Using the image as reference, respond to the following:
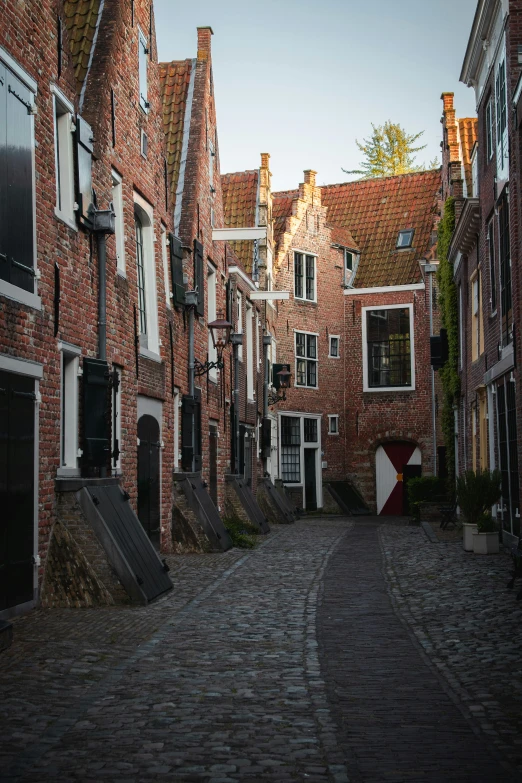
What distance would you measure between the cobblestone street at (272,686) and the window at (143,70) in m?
7.84

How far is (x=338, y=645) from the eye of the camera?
8289 mm

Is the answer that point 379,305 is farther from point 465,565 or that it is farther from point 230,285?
point 465,565

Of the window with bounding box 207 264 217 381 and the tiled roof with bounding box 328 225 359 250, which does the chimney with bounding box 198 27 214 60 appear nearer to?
the window with bounding box 207 264 217 381

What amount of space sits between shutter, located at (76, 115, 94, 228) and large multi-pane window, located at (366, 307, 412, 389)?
22.7 meters

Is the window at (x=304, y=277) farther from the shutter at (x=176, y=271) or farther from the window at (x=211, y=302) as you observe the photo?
the shutter at (x=176, y=271)

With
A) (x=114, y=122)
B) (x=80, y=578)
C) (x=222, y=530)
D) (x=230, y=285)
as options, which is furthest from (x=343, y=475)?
(x=80, y=578)

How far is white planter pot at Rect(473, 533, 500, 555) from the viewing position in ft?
53.3

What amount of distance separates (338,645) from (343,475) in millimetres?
26065

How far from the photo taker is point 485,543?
53.3ft

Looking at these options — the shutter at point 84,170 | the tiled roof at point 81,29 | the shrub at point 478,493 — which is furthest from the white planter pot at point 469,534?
the tiled roof at point 81,29

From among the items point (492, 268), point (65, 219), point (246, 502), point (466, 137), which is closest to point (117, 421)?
point (65, 219)

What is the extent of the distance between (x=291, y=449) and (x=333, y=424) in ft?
8.20

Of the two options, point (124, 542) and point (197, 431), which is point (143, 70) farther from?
point (124, 542)

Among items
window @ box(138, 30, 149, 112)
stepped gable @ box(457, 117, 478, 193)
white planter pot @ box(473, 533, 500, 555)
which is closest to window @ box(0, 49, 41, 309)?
window @ box(138, 30, 149, 112)
